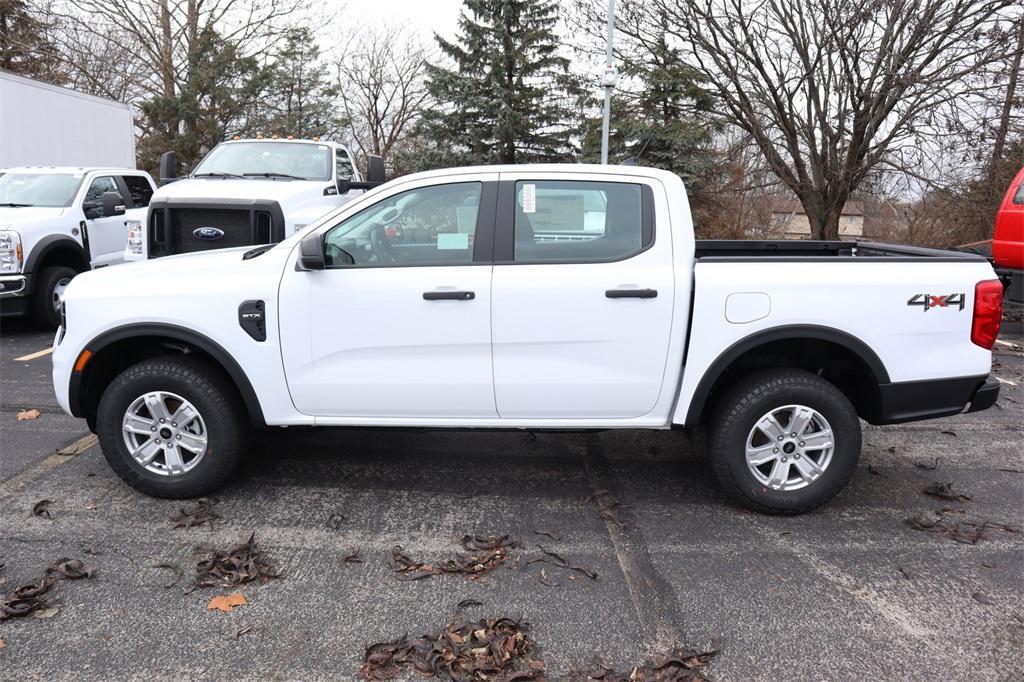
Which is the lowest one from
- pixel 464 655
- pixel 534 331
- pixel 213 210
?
pixel 464 655

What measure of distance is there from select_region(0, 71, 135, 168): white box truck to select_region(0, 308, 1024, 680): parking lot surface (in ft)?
32.9

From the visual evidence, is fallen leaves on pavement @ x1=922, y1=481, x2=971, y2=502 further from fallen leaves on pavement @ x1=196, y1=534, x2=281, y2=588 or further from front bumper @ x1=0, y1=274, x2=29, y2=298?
front bumper @ x1=0, y1=274, x2=29, y2=298

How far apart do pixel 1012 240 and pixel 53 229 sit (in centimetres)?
1126

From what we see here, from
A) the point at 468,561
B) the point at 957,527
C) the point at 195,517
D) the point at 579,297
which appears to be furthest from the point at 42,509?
the point at 957,527

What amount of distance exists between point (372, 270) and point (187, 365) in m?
1.16

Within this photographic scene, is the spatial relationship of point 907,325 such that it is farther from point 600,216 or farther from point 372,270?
point 372,270

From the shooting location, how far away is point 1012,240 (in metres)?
9.66

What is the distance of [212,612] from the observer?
11.0 ft

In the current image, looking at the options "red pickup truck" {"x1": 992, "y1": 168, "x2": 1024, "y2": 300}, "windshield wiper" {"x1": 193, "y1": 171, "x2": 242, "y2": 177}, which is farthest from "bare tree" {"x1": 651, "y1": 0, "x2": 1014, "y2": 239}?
"windshield wiper" {"x1": 193, "y1": 171, "x2": 242, "y2": 177}

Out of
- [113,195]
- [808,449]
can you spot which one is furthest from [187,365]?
[113,195]

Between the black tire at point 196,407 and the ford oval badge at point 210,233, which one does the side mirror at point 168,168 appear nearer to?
the ford oval badge at point 210,233

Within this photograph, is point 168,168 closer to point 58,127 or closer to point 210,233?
point 210,233

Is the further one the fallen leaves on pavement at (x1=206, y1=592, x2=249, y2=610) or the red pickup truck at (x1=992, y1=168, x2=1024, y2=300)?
the red pickup truck at (x1=992, y1=168, x2=1024, y2=300)

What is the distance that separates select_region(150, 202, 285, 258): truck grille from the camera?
7.65 m
